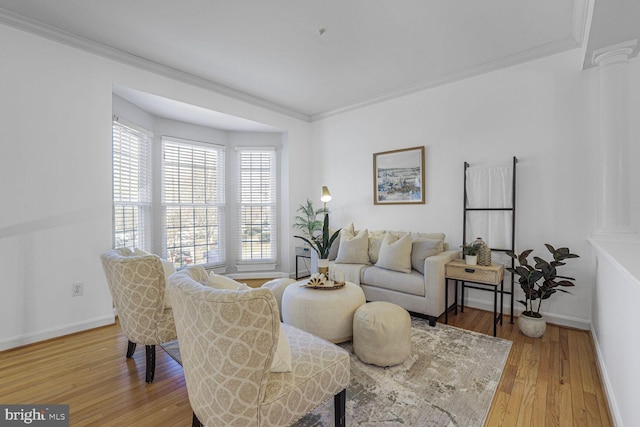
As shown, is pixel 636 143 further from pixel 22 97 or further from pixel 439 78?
pixel 22 97

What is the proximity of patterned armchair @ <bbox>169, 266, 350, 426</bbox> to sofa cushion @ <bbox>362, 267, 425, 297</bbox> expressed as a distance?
1.98 meters

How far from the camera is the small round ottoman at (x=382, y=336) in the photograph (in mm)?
2141

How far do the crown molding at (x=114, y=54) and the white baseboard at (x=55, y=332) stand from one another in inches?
107

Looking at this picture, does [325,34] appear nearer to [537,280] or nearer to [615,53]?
[615,53]

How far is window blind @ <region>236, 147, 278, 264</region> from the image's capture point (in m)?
5.19

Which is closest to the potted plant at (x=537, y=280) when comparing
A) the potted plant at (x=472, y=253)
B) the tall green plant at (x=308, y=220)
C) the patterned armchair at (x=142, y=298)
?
the potted plant at (x=472, y=253)

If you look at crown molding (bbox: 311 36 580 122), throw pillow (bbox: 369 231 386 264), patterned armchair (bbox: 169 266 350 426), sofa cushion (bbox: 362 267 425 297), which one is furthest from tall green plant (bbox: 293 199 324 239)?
patterned armchair (bbox: 169 266 350 426)

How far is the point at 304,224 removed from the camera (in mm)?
4910

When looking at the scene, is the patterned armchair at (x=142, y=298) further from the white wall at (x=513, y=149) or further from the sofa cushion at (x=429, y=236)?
the white wall at (x=513, y=149)

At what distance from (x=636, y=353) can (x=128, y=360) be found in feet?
10.4

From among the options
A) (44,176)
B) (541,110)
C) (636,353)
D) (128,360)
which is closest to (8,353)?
(128,360)

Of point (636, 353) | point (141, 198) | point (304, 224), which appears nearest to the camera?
point (636, 353)

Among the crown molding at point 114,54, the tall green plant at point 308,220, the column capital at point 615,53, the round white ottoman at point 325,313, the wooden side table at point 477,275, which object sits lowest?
the round white ottoman at point 325,313

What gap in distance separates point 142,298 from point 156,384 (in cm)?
62
